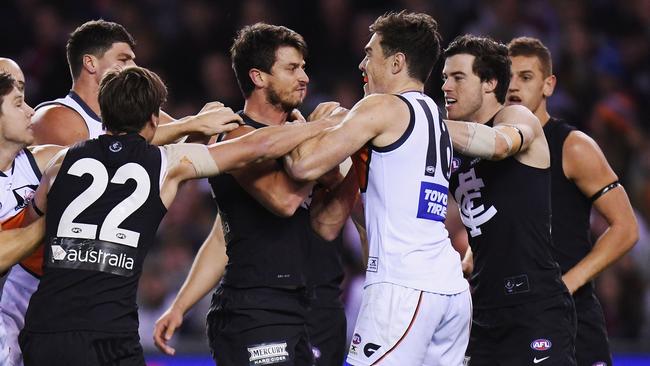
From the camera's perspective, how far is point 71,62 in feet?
23.4

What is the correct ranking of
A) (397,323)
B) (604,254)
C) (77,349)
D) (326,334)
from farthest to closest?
(326,334)
(604,254)
(397,323)
(77,349)

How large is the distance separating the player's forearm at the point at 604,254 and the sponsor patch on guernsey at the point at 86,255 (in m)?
2.89

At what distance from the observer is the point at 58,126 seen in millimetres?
6652

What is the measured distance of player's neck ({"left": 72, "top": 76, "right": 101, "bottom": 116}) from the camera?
22.6 ft

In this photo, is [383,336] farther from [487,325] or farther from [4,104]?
[4,104]

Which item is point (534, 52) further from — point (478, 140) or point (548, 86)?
point (478, 140)

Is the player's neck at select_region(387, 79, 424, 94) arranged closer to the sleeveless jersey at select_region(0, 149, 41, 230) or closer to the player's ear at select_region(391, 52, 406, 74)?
the player's ear at select_region(391, 52, 406, 74)

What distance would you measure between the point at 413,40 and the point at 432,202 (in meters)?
0.88

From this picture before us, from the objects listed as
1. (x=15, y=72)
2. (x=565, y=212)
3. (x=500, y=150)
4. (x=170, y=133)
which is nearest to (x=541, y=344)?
(x=565, y=212)

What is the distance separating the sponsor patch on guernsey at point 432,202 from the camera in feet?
18.2

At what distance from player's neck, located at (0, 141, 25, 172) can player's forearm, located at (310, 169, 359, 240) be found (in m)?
1.68

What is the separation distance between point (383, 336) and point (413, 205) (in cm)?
68

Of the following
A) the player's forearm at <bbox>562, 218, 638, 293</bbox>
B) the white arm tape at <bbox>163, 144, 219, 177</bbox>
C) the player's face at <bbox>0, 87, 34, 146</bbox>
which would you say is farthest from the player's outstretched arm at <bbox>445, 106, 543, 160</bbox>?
the player's face at <bbox>0, 87, 34, 146</bbox>

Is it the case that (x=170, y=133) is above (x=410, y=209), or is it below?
above
